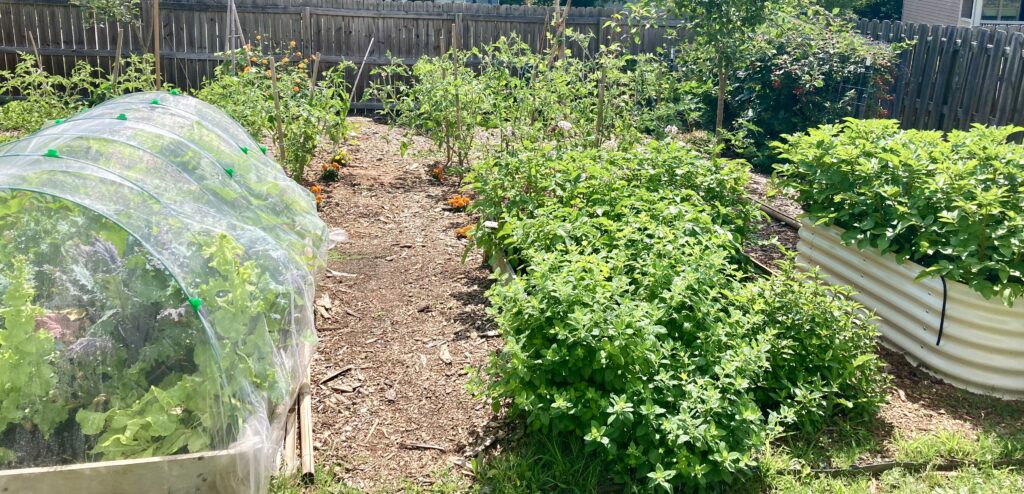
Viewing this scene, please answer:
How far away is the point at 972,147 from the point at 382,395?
379 centimetres

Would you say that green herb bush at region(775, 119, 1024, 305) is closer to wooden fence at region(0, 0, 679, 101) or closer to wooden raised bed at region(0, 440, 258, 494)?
wooden raised bed at region(0, 440, 258, 494)

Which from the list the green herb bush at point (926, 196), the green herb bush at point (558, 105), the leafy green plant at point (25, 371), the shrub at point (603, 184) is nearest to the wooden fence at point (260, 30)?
the green herb bush at point (558, 105)

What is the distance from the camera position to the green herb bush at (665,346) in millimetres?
3652

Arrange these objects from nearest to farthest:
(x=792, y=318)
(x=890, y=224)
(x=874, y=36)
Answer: (x=792, y=318), (x=890, y=224), (x=874, y=36)

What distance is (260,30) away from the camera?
14.1m

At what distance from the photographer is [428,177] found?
31.2 feet

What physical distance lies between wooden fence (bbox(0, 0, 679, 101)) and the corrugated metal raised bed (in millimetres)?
9181

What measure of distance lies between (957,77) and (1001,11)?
31.3 feet

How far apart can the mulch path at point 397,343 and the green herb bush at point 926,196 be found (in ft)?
7.71

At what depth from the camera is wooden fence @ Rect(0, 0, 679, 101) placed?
13.8 metres

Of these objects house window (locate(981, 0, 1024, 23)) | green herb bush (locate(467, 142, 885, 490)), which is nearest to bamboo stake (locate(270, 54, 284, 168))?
green herb bush (locate(467, 142, 885, 490))

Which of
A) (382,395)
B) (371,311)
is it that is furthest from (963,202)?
(371,311)

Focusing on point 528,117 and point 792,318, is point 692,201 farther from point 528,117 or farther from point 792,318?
point 528,117

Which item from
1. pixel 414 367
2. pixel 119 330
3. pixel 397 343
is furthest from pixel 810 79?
pixel 119 330
